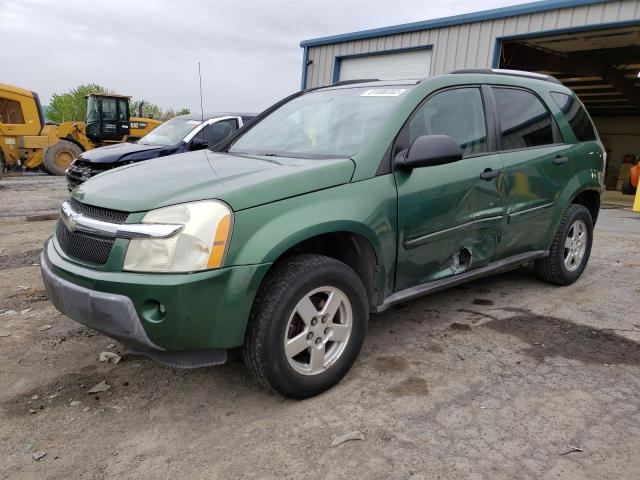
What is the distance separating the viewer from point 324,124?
3379 mm

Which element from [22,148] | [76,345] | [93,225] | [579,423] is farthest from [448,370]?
[22,148]

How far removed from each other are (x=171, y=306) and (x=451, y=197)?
1847 millimetres

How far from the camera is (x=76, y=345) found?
3.40 meters

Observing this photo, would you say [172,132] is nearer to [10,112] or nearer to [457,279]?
[457,279]

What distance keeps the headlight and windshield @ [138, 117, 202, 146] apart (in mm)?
6081

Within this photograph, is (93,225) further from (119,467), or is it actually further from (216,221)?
(119,467)

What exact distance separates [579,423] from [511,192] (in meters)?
1.72

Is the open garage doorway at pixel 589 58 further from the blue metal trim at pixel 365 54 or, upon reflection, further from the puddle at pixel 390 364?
the puddle at pixel 390 364

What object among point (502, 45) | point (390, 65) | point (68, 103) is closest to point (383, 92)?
point (502, 45)

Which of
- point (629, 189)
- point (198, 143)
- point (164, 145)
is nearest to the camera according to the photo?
point (198, 143)

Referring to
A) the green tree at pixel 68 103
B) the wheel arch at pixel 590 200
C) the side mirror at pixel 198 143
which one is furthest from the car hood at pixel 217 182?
the green tree at pixel 68 103

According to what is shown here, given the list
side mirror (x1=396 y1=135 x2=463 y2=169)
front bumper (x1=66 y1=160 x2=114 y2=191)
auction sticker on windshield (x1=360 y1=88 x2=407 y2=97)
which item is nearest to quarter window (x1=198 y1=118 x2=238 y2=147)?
front bumper (x1=66 y1=160 x2=114 y2=191)

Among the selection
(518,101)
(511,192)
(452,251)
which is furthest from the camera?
(518,101)

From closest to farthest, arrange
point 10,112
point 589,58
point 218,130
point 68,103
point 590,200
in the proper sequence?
point 590,200, point 218,130, point 589,58, point 10,112, point 68,103
